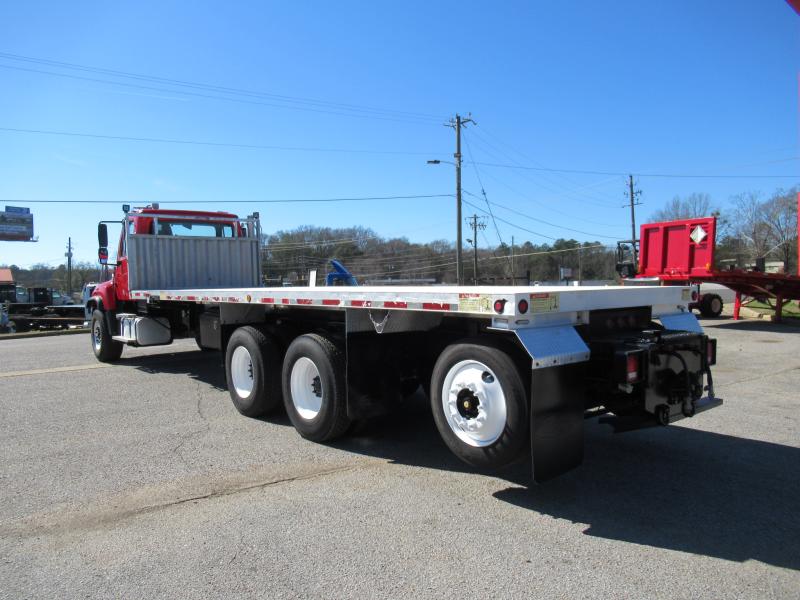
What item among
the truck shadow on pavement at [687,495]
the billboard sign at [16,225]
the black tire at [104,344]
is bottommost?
the truck shadow on pavement at [687,495]

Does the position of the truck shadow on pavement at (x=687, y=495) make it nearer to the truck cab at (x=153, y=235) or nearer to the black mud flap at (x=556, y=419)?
the black mud flap at (x=556, y=419)

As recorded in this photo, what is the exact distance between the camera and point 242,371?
669 cm

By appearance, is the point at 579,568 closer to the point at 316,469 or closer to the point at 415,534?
the point at 415,534

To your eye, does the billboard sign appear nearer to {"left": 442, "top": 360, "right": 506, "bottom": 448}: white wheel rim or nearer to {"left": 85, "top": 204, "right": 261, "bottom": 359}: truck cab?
{"left": 85, "top": 204, "right": 261, "bottom": 359}: truck cab

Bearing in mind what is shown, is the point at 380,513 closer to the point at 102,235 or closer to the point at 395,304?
the point at 395,304

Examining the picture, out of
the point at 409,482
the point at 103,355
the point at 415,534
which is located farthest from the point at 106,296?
the point at 415,534

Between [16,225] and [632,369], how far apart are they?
9506 cm

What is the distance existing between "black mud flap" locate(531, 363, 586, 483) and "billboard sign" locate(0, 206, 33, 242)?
93.2m

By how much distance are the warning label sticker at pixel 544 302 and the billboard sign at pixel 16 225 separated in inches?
3663

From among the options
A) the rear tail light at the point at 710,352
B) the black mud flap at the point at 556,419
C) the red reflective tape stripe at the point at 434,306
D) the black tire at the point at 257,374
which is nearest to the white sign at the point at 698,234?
the rear tail light at the point at 710,352

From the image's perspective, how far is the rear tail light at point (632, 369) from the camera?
383 cm

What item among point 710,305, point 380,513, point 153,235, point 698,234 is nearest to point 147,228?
point 153,235

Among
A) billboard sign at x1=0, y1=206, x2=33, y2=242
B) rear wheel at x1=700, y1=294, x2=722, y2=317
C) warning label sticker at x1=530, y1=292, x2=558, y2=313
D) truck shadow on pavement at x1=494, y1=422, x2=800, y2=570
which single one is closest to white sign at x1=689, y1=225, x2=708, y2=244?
rear wheel at x1=700, y1=294, x2=722, y2=317

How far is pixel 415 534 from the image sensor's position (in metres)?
3.63
